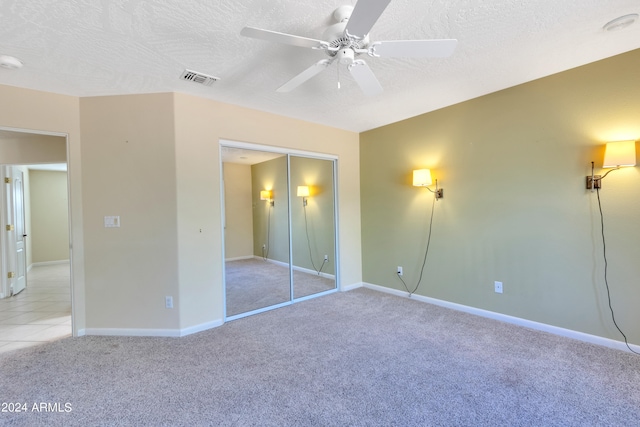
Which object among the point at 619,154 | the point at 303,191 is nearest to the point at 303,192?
the point at 303,191

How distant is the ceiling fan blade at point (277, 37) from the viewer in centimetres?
151

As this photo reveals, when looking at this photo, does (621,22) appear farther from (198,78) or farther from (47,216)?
(47,216)

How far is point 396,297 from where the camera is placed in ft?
13.5

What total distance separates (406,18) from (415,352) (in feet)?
8.87

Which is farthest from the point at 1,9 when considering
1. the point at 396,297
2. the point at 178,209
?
the point at 396,297

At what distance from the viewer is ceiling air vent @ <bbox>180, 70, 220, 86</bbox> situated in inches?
101

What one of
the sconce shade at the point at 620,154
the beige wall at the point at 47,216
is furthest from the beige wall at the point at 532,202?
the beige wall at the point at 47,216

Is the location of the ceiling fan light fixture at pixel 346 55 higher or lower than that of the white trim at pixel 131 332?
higher

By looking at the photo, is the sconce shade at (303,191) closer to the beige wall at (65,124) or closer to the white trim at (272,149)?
the white trim at (272,149)

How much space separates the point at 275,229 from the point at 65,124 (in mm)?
2632

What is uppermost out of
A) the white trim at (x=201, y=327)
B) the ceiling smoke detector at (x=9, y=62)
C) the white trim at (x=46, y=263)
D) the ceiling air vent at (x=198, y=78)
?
the ceiling air vent at (x=198, y=78)

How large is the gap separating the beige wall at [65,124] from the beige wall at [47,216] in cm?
512

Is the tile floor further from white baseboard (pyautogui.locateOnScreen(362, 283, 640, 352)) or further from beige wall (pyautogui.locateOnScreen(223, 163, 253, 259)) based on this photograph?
white baseboard (pyautogui.locateOnScreen(362, 283, 640, 352))

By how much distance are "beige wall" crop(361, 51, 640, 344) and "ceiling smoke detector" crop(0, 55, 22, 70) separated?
408 cm
